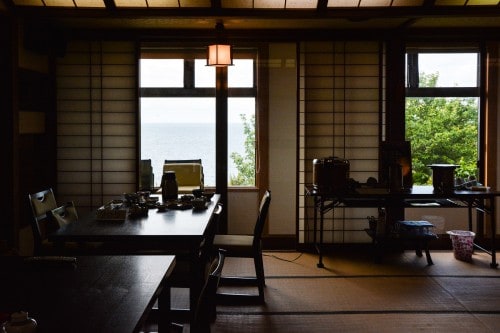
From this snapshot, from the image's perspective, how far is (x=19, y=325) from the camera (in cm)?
149

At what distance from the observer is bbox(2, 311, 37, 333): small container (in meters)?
1.47

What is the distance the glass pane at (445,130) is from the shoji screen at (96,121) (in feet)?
10.8

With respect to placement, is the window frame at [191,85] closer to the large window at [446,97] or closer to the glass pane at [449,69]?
the large window at [446,97]

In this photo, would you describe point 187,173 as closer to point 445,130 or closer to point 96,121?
point 96,121

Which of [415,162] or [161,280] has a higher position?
[415,162]

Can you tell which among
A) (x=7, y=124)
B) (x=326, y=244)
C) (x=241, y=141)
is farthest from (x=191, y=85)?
(x=326, y=244)

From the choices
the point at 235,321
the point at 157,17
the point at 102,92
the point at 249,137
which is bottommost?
the point at 235,321

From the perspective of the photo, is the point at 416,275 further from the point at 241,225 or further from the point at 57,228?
the point at 57,228

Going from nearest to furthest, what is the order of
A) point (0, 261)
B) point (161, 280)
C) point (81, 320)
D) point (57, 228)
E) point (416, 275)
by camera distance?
1. point (81, 320)
2. point (161, 280)
3. point (0, 261)
4. point (57, 228)
5. point (416, 275)

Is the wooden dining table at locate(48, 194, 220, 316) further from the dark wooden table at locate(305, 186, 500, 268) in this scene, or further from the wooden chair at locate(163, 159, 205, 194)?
the wooden chair at locate(163, 159, 205, 194)

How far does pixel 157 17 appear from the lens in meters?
5.08

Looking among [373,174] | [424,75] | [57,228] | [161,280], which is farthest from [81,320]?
[424,75]

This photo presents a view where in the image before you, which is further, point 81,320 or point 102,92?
point 102,92

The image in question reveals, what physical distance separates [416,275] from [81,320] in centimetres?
400
